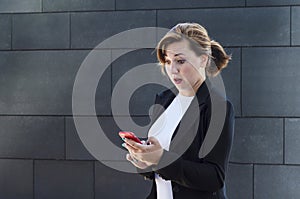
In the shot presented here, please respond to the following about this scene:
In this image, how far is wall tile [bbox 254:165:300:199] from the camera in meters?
5.53

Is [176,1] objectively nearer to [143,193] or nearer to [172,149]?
[143,193]

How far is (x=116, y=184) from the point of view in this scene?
592cm

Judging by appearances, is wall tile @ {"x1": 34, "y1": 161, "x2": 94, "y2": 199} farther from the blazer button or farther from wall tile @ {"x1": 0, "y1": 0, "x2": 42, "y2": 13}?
the blazer button

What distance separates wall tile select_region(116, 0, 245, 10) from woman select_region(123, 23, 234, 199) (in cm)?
277

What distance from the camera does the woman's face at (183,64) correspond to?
109 inches

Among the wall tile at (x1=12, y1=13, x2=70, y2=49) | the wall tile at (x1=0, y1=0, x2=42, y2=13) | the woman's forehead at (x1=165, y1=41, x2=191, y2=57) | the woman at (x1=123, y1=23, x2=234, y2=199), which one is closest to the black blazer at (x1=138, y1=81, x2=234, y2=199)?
the woman at (x1=123, y1=23, x2=234, y2=199)

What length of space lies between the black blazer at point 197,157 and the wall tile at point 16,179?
3.63 m

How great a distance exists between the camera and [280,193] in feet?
18.2

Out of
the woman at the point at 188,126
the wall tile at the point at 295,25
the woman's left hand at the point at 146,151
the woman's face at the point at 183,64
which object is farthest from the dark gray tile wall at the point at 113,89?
the woman's left hand at the point at 146,151

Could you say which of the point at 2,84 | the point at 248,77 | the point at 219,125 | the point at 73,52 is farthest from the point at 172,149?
the point at 2,84

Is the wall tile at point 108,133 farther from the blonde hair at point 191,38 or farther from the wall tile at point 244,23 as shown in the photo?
the blonde hair at point 191,38

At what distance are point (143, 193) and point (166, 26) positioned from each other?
1.98 metres

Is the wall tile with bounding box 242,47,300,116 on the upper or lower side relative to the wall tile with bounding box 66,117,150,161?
upper

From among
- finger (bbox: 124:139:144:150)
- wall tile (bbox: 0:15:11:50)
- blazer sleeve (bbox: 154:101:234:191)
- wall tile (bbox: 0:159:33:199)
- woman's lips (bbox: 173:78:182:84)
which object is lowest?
wall tile (bbox: 0:159:33:199)
